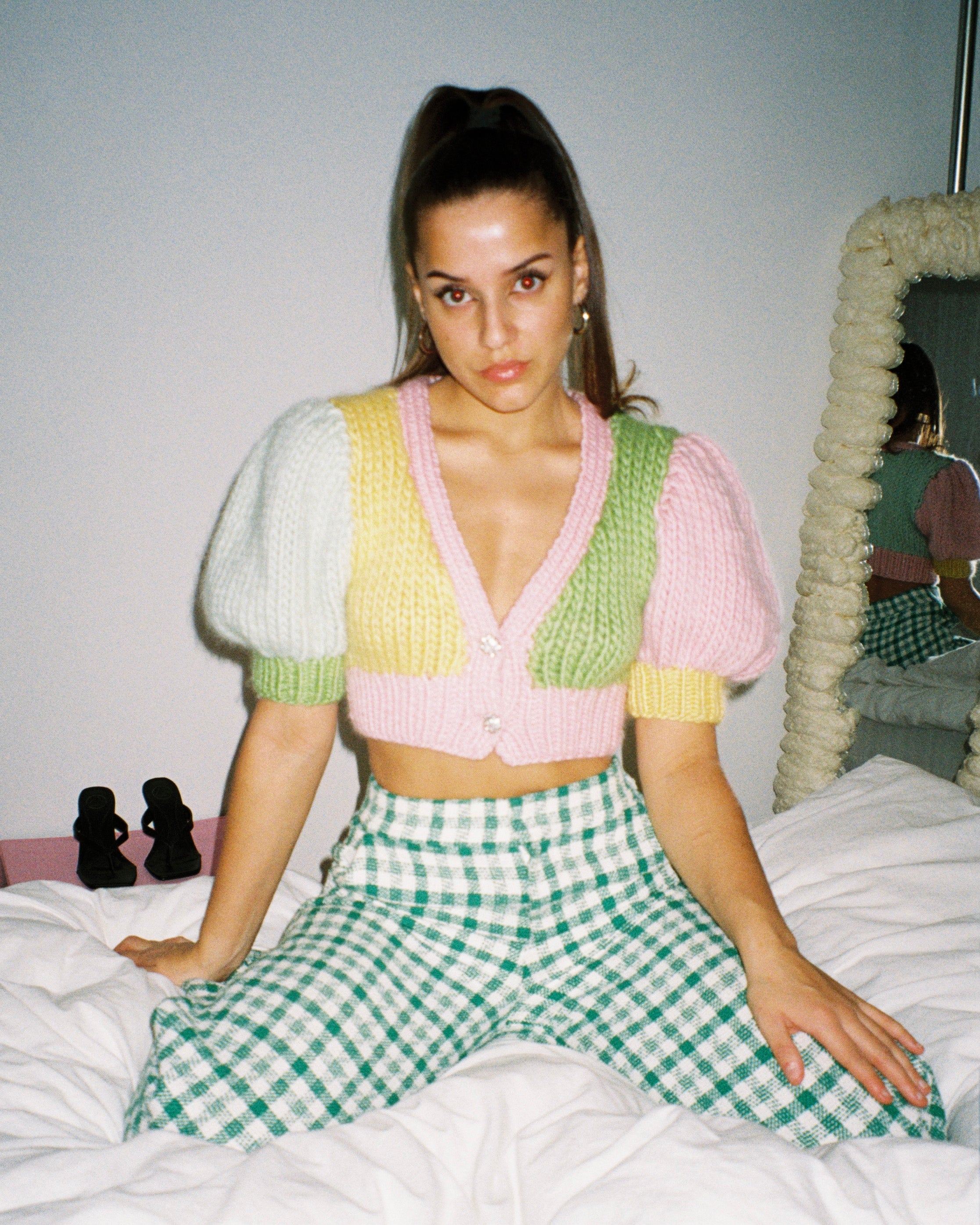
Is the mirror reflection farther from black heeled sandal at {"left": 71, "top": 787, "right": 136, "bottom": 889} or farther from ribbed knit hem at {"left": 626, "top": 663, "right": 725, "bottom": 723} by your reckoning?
black heeled sandal at {"left": 71, "top": 787, "right": 136, "bottom": 889}

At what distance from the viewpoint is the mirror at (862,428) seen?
70.0 inches

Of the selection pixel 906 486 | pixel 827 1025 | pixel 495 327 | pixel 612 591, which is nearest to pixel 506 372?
pixel 495 327

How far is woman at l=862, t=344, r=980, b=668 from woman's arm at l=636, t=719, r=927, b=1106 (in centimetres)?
94

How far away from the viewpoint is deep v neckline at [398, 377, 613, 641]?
1.06m

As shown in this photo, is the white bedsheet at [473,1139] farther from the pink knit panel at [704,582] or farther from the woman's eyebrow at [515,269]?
the woman's eyebrow at [515,269]

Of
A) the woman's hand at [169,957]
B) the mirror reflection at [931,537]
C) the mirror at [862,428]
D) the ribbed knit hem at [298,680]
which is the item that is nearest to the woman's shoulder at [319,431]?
the ribbed knit hem at [298,680]

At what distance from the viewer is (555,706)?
1099 millimetres

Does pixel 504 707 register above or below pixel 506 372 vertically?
below

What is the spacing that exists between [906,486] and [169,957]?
5.15 feet

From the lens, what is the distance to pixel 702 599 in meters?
1.14

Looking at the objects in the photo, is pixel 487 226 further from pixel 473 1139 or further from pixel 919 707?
pixel 919 707

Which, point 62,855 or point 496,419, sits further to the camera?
point 62,855

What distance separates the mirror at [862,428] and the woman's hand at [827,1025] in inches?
39.3

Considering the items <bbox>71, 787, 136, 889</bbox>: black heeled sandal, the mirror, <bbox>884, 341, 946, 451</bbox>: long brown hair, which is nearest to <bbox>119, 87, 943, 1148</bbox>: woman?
<bbox>71, 787, 136, 889</bbox>: black heeled sandal
